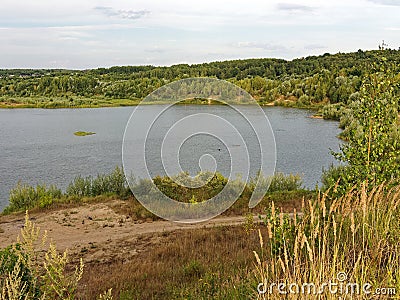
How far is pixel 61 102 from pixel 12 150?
36768 millimetres

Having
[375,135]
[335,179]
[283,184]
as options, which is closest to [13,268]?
[375,135]

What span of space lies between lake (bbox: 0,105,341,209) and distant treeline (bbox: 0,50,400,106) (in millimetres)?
8934

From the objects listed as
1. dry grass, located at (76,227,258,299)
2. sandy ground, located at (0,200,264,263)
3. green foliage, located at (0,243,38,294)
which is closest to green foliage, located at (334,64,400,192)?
dry grass, located at (76,227,258,299)

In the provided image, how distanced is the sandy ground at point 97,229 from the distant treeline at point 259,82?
31.5 m

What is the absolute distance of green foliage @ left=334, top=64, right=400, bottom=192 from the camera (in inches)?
253

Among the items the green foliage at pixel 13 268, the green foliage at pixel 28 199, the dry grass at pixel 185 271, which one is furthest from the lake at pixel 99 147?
the green foliage at pixel 13 268

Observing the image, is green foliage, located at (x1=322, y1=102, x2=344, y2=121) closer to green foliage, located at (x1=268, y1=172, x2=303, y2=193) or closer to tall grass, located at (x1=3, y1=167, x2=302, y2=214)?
green foliage, located at (x1=268, y1=172, x2=303, y2=193)

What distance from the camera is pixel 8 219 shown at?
1295 cm

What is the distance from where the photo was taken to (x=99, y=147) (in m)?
28.6

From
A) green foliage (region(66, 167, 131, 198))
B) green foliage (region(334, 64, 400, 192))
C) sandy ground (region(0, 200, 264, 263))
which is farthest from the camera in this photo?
green foliage (region(66, 167, 131, 198))

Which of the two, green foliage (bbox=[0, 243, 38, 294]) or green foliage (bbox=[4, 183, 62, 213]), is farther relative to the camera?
green foliage (bbox=[4, 183, 62, 213])

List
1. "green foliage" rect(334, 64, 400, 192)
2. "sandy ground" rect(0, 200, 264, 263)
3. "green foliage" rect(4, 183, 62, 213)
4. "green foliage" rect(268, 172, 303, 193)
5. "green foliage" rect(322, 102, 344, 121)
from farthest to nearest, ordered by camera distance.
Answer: "green foliage" rect(322, 102, 344, 121), "green foliage" rect(268, 172, 303, 193), "green foliage" rect(4, 183, 62, 213), "sandy ground" rect(0, 200, 264, 263), "green foliage" rect(334, 64, 400, 192)

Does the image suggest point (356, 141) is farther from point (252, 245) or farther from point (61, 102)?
point (61, 102)

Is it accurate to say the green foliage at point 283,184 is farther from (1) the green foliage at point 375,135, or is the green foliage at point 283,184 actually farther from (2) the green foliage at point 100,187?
(1) the green foliage at point 375,135
